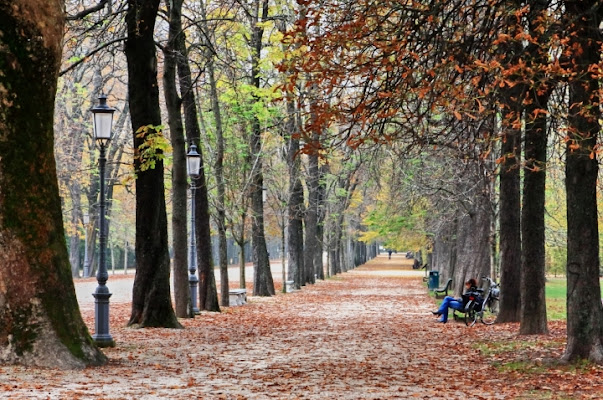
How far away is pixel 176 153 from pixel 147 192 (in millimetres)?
2393

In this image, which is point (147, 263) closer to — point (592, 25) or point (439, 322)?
point (439, 322)

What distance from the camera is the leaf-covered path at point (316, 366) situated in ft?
33.4

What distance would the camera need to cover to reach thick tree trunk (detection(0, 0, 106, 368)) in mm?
11375

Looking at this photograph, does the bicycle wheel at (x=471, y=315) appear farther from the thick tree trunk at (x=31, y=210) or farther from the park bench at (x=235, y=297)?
the thick tree trunk at (x=31, y=210)

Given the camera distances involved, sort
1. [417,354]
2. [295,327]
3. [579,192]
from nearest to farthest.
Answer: [579,192] < [417,354] < [295,327]

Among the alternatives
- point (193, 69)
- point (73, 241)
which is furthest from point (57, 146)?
point (193, 69)

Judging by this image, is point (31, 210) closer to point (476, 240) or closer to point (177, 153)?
point (177, 153)

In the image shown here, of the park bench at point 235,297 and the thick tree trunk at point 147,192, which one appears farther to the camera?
the park bench at point 235,297

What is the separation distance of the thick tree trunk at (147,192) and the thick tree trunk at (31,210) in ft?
18.8

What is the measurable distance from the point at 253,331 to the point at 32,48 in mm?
9484

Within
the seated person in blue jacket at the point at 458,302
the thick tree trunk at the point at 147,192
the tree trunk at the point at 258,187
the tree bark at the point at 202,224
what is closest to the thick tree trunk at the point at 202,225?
the tree bark at the point at 202,224

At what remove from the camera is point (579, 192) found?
12.3m

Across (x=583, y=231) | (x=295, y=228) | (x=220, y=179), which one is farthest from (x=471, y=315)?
(x=295, y=228)

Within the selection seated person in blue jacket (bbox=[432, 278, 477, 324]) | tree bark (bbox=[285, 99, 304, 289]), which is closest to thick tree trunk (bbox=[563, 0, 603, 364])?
seated person in blue jacket (bbox=[432, 278, 477, 324])
